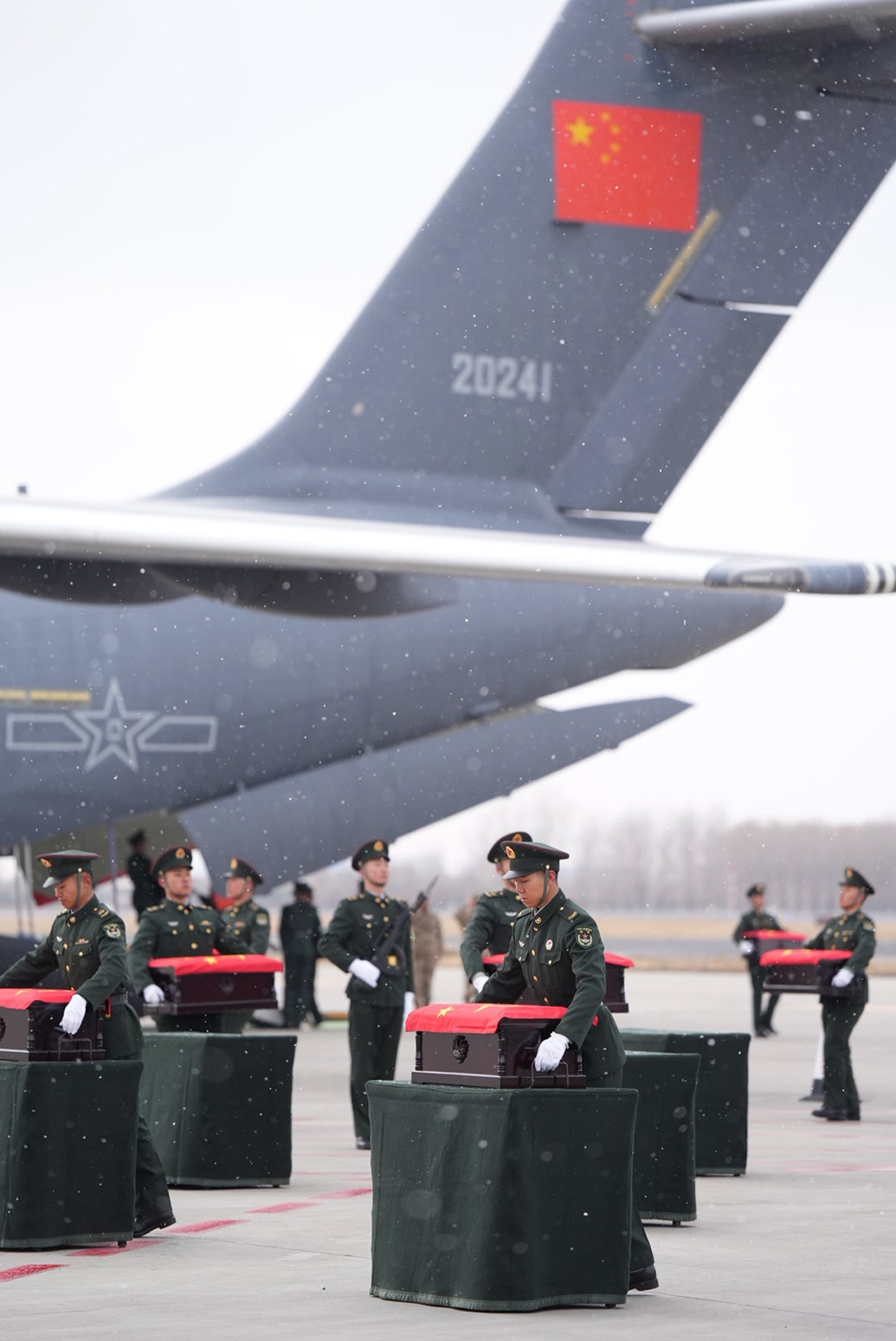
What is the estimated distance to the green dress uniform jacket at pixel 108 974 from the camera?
7.46 metres

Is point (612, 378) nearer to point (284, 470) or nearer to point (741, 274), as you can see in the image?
point (741, 274)

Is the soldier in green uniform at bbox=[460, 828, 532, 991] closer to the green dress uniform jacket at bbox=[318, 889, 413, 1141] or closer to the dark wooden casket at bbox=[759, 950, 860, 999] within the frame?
the green dress uniform jacket at bbox=[318, 889, 413, 1141]

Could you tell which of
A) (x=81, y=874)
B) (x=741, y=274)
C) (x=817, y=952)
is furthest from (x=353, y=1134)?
(x=741, y=274)

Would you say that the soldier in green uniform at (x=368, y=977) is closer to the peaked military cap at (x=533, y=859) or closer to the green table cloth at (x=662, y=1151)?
the green table cloth at (x=662, y=1151)

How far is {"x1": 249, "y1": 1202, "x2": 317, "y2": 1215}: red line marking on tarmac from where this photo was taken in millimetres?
8286

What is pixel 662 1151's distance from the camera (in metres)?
7.99

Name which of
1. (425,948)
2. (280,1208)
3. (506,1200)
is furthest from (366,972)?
(425,948)

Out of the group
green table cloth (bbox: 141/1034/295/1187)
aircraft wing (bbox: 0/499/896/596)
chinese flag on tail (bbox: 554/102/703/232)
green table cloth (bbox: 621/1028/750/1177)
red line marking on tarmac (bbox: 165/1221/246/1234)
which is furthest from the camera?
chinese flag on tail (bbox: 554/102/703/232)

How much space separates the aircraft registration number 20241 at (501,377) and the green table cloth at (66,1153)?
34.3 ft

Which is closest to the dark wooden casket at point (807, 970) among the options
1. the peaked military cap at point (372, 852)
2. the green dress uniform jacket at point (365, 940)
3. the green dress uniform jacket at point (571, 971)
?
the green dress uniform jacket at point (365, 940)

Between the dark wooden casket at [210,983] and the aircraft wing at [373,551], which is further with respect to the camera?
the aircraft wing at [373,551]

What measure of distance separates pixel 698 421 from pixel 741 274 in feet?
4.50

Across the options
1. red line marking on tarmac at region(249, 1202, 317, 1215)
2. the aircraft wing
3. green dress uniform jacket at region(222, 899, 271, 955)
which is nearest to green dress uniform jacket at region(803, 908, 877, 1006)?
the aircraft wing

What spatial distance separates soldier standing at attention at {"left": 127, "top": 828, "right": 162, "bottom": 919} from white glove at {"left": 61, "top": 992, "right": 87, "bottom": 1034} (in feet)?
36.0
